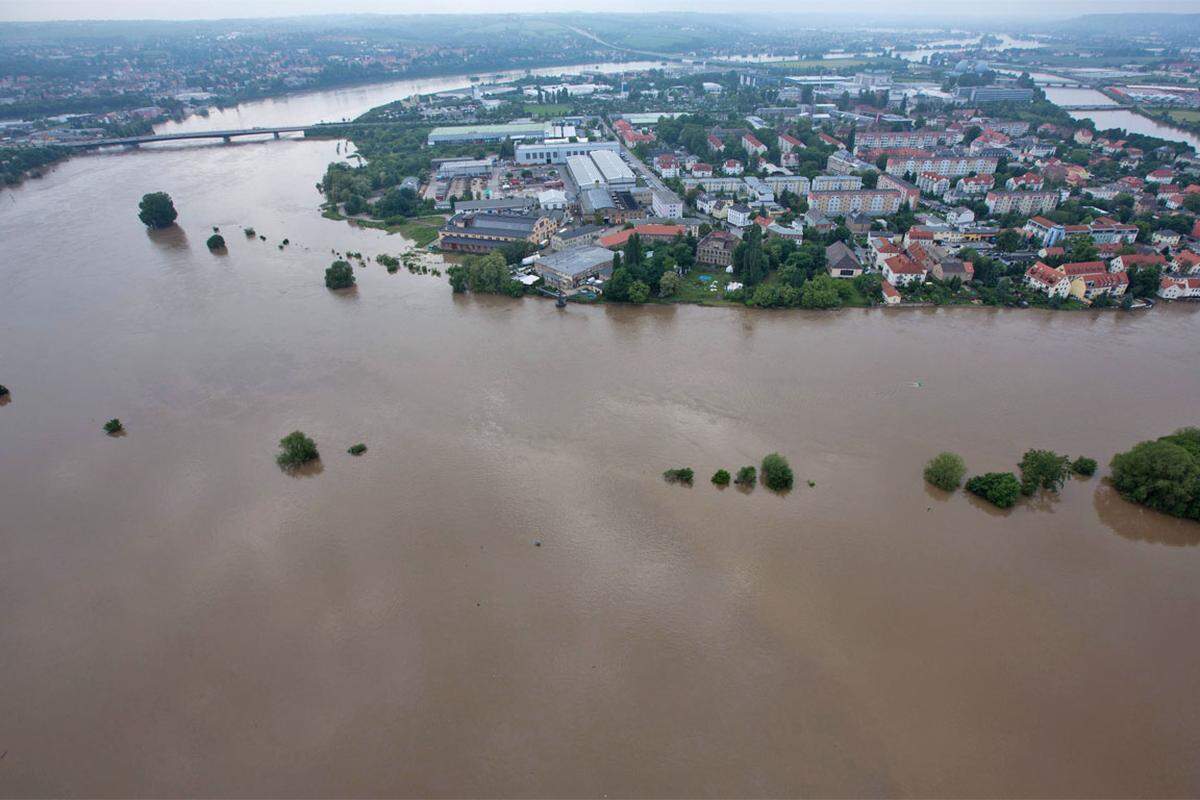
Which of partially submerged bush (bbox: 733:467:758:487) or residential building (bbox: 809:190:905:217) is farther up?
residential building (bbox: 809:190:905:217)

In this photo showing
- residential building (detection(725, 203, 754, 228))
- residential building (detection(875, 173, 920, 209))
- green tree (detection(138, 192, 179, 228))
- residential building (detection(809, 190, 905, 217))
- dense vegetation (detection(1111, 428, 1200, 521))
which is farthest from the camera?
residential building (detection(875, 173, 920, 209))

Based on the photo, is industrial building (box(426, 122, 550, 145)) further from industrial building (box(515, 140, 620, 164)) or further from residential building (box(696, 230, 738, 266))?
residential building (box(696, 230, 738, 266))

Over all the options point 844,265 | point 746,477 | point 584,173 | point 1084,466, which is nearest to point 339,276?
point 584,173

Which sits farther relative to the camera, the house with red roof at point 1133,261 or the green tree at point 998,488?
the house with red roof at point 1133,261

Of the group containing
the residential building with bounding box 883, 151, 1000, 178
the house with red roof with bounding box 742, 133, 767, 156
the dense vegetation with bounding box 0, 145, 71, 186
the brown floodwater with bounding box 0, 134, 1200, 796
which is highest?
the dense vegetation with bounding box 0, 145, 71, 186

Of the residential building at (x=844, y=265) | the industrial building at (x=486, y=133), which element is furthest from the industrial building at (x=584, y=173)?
the residential building at (x=844, y=265)

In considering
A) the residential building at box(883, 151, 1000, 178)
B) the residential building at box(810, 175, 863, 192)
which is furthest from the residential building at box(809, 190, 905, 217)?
the residential building at box(883, 151, 1000, 178)

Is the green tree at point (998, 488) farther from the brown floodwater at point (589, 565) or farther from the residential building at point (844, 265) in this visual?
the residential building at point (844, 265)

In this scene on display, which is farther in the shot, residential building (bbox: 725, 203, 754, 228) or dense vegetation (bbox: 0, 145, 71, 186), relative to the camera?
dense vegetation (bbox: 0, 145, 71, 186)
